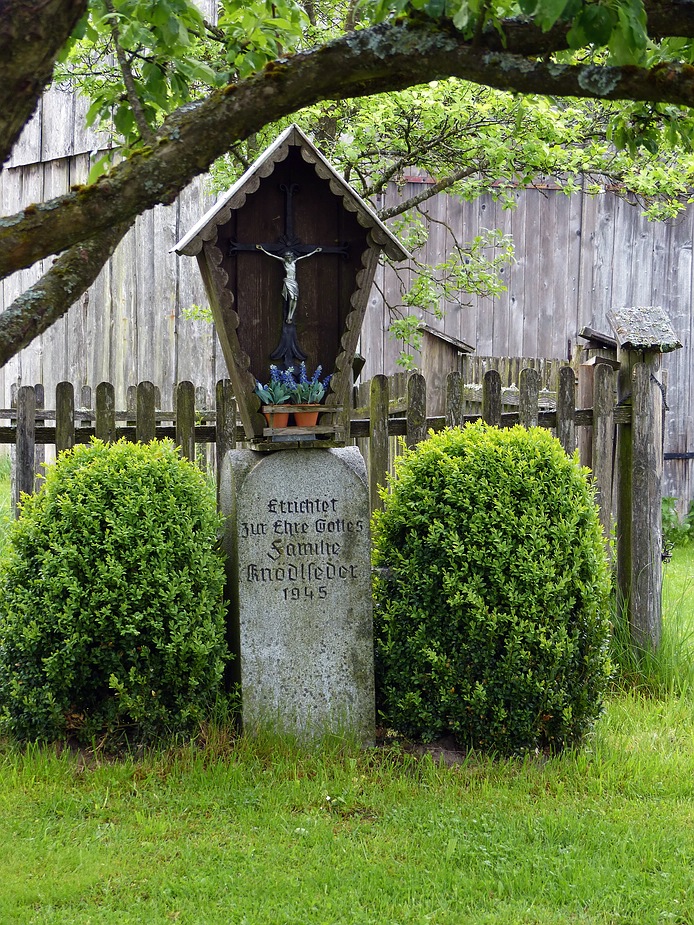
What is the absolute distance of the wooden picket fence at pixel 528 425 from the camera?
559cm

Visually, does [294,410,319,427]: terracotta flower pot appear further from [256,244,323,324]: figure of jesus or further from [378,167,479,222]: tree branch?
[378,167,479,222]: tree branch

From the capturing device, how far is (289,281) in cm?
477

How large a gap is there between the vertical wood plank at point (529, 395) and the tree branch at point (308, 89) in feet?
9.99

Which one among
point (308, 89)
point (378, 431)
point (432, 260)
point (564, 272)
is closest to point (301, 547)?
point (378, 431)

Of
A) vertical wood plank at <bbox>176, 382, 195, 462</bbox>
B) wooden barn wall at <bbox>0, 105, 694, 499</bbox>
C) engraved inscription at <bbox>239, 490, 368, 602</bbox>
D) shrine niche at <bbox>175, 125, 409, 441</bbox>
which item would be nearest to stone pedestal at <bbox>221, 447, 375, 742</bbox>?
engraved inscription at <bbox>239, 490, 368, 602</bbox>

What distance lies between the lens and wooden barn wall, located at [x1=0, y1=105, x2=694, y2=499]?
990cm

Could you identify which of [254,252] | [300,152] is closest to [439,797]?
[254,252]

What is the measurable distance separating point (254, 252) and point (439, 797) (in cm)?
282

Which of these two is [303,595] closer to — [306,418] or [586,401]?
[306,418]

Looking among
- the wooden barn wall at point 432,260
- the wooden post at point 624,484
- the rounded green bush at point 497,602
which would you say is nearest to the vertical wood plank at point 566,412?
the wooden post at point 624,484

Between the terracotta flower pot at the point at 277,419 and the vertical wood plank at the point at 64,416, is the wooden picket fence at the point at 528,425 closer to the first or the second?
the vertical wood plank at the point at 64,416

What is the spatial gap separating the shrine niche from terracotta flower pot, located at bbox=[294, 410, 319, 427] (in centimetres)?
9

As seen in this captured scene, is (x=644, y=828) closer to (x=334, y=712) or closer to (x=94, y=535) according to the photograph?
(x=334, y=712)

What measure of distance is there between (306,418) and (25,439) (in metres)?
1.99
